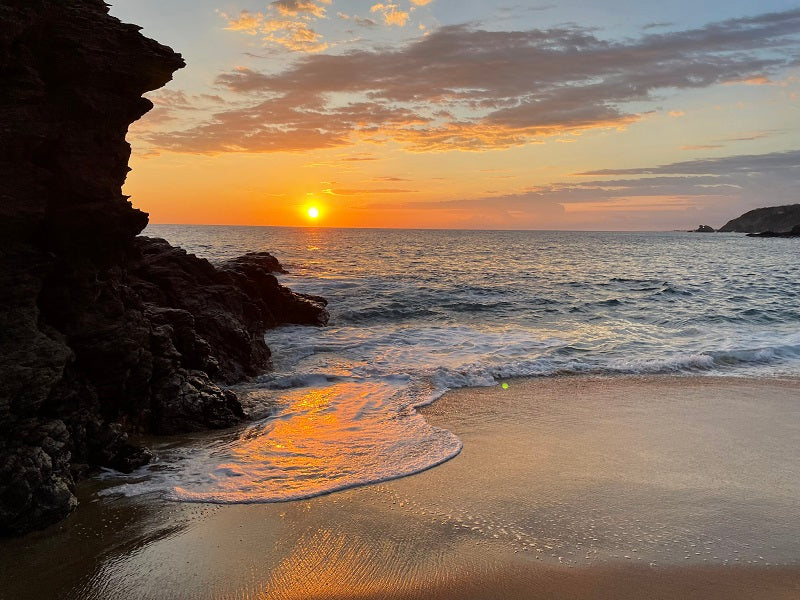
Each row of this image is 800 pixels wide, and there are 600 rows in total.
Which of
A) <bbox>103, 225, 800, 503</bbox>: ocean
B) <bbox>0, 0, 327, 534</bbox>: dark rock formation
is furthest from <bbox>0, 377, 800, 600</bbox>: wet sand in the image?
<bbox>0, 0, 327, 534</bbox>: dark rock formation

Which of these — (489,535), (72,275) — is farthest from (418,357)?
(489,535)

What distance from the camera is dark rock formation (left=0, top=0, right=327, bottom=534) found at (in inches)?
291

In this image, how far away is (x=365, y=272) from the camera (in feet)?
146

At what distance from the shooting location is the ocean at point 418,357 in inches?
338

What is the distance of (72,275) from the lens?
29.9 feet

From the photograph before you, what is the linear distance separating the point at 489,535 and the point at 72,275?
7.25 meters

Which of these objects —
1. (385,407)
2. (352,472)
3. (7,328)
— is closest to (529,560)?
(352,472)

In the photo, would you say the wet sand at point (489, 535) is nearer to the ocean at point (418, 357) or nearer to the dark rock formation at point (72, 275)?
the ocean at point (418, 357)

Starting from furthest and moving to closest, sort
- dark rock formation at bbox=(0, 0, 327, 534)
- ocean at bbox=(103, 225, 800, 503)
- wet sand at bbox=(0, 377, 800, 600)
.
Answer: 1. ocean at bbox=(103, 225, 800, 503)
2. dark rock formation at bbox=(0, 0, 327, 534)
3. wet sand at bbox=(0, 377, 800, 600)

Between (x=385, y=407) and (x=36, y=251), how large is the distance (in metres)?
6.78

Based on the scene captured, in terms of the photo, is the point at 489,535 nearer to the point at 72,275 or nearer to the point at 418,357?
the point at 72,275

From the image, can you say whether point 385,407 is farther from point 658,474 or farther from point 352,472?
point 658,474

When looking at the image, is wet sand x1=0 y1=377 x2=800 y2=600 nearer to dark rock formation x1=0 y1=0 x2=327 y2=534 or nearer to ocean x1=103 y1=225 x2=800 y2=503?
ocean x1=103 y1=225 x2=800 y2=503

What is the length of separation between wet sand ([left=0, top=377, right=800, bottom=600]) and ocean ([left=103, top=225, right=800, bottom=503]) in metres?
0.74
